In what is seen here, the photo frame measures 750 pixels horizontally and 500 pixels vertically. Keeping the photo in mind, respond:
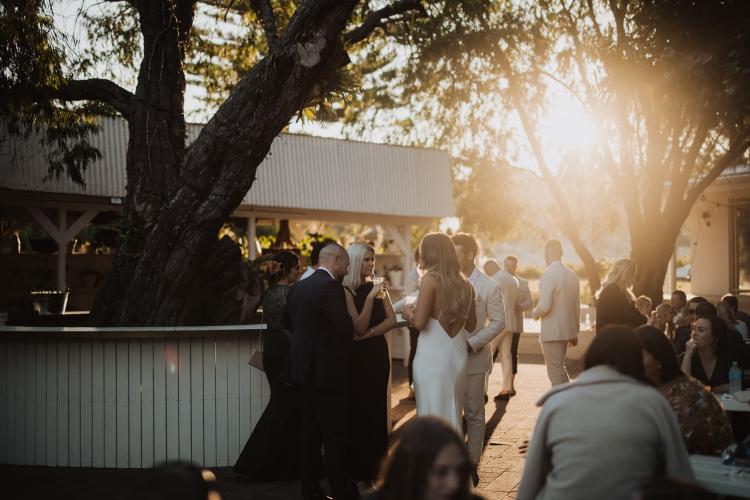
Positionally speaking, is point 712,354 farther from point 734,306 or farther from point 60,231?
point 60,231

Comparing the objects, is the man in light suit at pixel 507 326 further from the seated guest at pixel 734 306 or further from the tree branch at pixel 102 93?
the tree branch at pixel 102 93

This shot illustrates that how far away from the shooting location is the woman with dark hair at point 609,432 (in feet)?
11.8

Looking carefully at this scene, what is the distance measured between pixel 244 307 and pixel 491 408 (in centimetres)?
367

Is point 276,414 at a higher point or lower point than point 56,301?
lower

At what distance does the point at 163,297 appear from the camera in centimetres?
973

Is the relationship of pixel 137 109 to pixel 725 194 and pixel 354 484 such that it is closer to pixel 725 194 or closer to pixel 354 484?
pixel 354 484

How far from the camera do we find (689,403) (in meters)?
4.88

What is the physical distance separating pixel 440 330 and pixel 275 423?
2242 mm

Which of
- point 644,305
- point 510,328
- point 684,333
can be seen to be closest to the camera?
point 684,333

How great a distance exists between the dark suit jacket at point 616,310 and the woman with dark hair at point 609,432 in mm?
3657

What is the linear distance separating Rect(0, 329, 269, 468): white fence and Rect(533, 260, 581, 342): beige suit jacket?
11.4ft

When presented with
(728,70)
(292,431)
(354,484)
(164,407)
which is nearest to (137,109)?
(164,407)

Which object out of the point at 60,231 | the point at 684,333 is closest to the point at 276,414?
the point at 684,333

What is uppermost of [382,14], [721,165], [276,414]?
[382,14]
